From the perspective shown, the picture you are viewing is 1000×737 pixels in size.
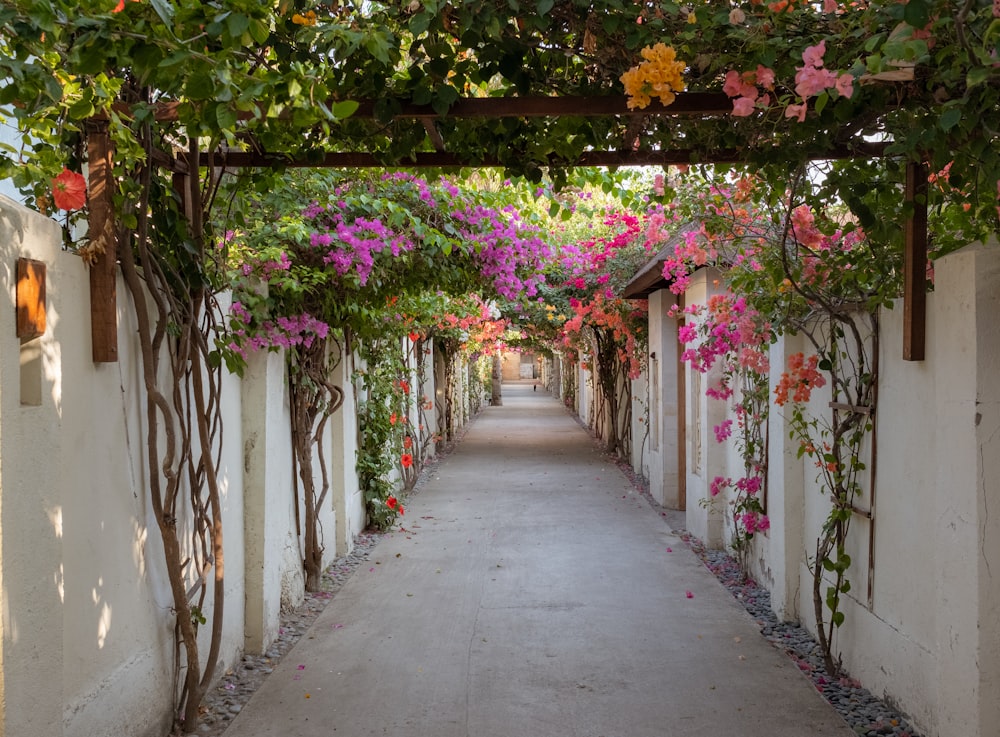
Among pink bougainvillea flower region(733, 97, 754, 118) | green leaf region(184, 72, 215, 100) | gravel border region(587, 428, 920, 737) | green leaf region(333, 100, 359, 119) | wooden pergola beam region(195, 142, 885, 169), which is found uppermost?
wooden pergola beam region(195, 142, 885, 169)

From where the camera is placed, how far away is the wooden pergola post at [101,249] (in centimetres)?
343

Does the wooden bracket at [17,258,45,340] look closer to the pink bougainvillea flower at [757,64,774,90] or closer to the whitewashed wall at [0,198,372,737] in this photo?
the whitewashed wall at [0,198,372,737]

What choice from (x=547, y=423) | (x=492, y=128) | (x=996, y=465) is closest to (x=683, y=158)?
(x=492, y=128)

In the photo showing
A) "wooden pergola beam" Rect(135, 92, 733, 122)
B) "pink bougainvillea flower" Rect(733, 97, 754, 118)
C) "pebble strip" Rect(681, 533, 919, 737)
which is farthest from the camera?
"pebble strip" Rect(681, 533, 919, 737)

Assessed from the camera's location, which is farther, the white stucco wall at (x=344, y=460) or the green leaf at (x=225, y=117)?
the white stucco wall at (x=344, y=460)

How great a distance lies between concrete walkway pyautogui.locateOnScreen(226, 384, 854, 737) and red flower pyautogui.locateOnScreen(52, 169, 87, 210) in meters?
2.62

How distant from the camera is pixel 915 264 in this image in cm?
387

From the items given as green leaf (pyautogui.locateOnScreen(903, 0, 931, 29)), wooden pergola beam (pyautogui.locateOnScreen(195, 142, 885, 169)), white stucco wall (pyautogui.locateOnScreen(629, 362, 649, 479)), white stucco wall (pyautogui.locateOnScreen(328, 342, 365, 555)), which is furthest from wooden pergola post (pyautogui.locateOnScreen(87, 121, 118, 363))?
white stucco wall (pyautogui.locateOnScreen(629, 362, 649, 479))

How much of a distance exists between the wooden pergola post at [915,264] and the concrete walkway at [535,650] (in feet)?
6.35

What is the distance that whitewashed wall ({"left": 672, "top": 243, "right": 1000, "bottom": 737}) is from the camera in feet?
11.4

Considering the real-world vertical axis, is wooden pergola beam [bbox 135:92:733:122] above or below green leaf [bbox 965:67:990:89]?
above

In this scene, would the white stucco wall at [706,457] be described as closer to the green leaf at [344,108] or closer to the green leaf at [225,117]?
the green leaf at [344,108]

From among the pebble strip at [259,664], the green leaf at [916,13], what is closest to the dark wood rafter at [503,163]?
the green leaf at [916,13]

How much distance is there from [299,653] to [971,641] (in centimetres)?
384
